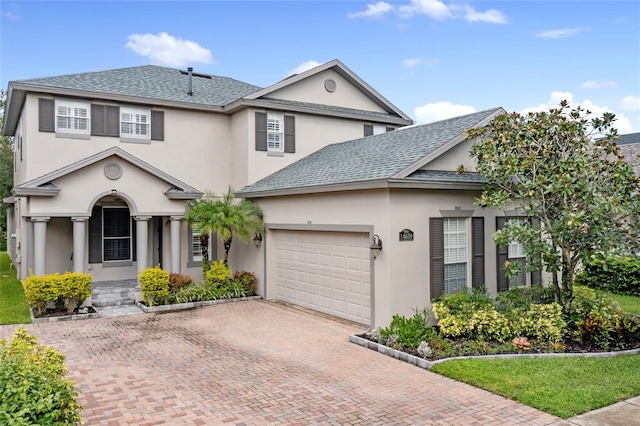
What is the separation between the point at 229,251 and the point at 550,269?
10.7m

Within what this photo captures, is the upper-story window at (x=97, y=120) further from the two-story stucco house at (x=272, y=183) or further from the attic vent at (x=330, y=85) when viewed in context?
the attic vent at (x=330, y=85)

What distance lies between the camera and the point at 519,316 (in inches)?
384

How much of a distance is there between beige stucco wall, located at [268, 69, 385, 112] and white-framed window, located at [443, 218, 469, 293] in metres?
8.73

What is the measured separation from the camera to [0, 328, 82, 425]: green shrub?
14.5ft

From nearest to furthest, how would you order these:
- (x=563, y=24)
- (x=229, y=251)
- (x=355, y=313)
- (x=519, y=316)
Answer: (x=519, y=316)
(x=355, y=313)
(x=563, y=24)
(x=229, y=251)

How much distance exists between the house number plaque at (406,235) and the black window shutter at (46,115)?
1119 cm

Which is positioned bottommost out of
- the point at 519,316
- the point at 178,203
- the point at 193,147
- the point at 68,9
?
the point at 519,316

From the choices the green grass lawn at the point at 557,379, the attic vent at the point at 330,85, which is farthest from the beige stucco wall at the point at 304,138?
the green grass lawn at the point at 557,379

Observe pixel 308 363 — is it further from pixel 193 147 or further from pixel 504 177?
pixel 193 147

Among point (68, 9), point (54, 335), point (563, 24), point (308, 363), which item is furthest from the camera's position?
point (68, 9)

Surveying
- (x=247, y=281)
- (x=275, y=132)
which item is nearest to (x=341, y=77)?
(x=275, y=132)

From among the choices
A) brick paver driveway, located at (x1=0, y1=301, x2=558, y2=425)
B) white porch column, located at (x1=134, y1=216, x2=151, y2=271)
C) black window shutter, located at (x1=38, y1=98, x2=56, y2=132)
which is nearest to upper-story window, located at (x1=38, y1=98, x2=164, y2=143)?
black window shutter, located at (x1=38, y1=98, x2=56, y2=132)

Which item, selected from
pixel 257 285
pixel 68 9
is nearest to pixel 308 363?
pixel 257 285

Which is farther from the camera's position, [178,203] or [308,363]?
[178,203]
